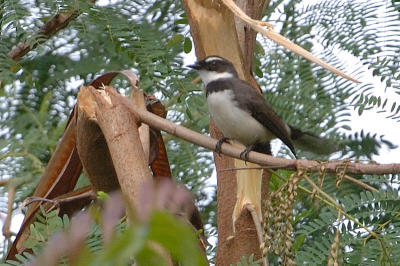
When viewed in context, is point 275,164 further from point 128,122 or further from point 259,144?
point 259,144

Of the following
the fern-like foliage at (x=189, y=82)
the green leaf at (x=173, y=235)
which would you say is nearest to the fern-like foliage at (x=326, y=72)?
the fern-like foliage at (x=189, y=82)

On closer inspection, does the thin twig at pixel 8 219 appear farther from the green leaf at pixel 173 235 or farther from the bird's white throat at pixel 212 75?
the green leaf at pixel 173 235

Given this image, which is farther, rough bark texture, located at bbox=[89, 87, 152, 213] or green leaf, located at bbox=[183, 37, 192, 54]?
green leaf, located at bbox=[183, 37, 192, 54]

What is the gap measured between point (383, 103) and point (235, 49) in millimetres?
569

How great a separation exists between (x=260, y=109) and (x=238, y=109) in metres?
0.10

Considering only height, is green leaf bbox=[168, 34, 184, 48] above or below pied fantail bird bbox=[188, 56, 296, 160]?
above

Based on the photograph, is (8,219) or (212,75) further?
(212,75)

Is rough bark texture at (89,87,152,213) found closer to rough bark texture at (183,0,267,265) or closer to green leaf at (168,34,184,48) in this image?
rough bark texture at (183,0,267,265)

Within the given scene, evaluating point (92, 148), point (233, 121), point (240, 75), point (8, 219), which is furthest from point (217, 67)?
point (8, 219)

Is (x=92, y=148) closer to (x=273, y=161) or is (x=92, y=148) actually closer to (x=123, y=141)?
(x=123, y=141)

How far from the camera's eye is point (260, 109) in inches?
118

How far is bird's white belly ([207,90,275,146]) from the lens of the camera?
291 cm

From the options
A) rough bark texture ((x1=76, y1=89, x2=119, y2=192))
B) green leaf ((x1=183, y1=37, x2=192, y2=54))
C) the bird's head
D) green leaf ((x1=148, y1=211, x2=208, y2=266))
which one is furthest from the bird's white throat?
green leaf ((x1=148, y1=211, x2=208, y2=266))

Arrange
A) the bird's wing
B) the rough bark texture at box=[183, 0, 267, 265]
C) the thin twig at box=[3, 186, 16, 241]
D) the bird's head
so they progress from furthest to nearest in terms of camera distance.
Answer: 1. the bird's wing
2. the bird's head
3. the thin twig at box=[3, 186, 16, 241]
4. the rough bark texture at box=[183, 0, 267, 265]
